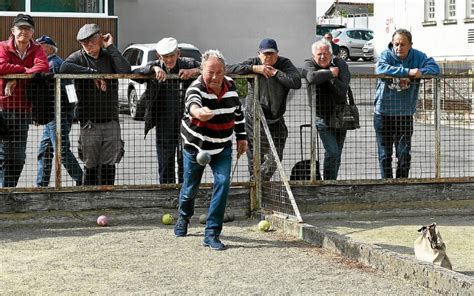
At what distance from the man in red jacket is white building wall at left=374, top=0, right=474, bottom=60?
2485cm

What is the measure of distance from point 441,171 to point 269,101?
2400 mm

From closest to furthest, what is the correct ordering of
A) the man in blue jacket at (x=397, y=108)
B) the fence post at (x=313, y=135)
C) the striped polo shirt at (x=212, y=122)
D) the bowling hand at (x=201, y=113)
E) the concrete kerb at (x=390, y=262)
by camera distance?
the concrete kerb at (x=390, y=262) → the bowling hand at (x=201, y=113) → the striped polo shirt at (x=212, y=122) → the fence post at (x=313, y=135) → the man in blue jacket at (x=397, y=108)

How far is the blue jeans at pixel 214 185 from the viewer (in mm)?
9383

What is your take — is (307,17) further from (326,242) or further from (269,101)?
(326,242)

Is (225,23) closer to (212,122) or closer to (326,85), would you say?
(326,85)

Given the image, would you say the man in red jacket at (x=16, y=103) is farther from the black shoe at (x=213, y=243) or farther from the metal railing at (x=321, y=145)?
the black shoe at (x=213, y=243)

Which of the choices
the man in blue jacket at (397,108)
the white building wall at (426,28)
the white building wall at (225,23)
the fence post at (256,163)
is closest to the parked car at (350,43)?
the white building wall at (426,28)

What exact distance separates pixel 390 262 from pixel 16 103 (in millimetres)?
4455

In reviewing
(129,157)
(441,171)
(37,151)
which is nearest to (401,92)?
(441,171)

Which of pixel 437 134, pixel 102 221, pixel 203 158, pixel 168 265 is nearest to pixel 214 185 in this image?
pixel 203 158

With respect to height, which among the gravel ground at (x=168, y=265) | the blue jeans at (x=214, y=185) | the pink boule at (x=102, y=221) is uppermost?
the blue jeans at (x=214, y=185)

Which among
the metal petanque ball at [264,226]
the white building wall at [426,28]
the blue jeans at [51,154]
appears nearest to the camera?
the metal petanque ball at [264,226]

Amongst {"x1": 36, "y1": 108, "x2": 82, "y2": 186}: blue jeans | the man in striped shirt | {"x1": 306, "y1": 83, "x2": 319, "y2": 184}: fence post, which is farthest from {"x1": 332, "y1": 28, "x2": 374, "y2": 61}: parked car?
the man in striped shirt

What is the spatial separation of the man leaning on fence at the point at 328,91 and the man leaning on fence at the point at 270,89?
0.89 ft
